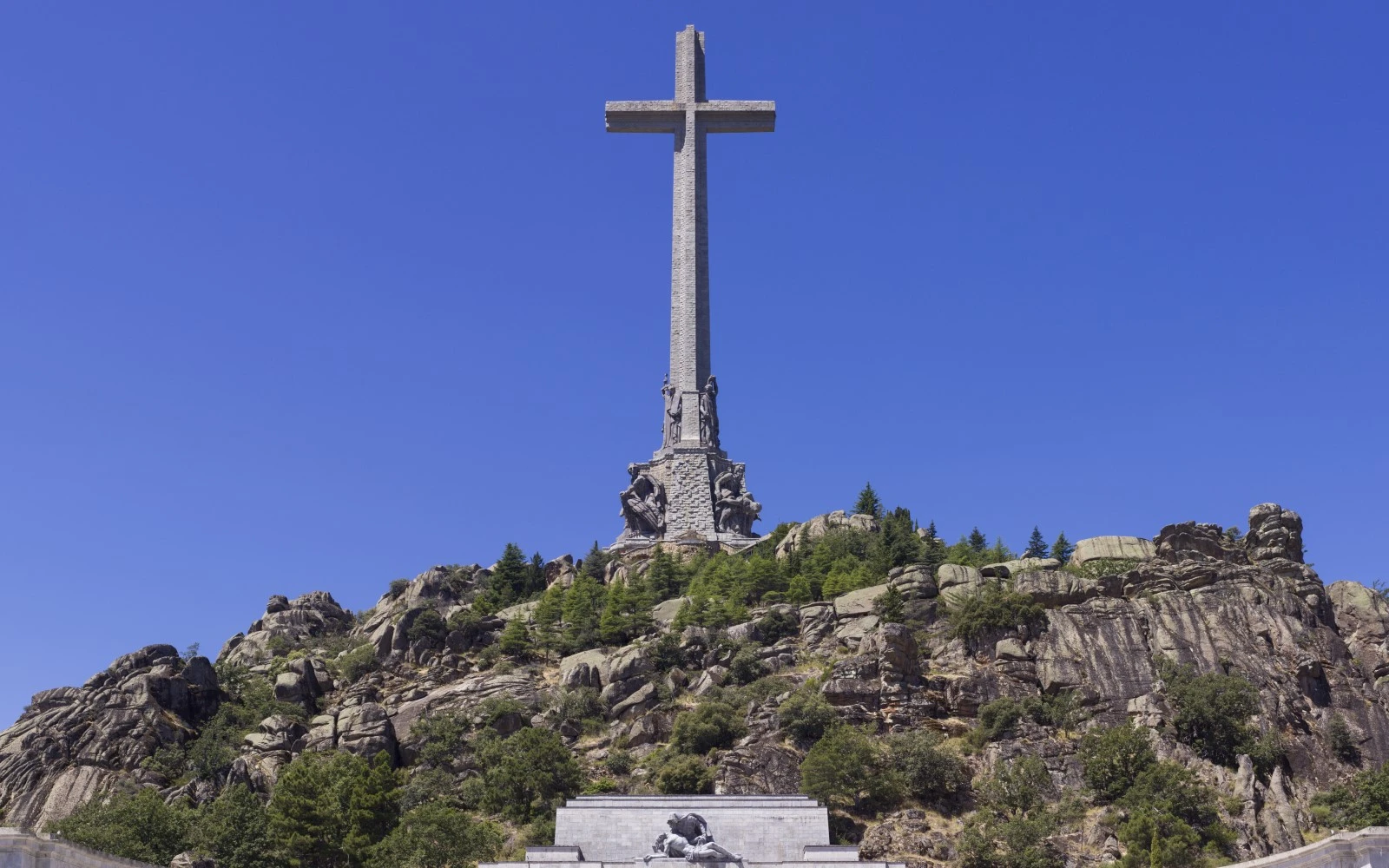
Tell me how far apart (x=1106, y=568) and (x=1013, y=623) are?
937cm

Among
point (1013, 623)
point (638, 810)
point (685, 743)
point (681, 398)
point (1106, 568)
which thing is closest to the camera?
point (638, 810)

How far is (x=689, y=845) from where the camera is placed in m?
70.2

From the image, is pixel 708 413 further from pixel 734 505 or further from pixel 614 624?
pixel 614 624

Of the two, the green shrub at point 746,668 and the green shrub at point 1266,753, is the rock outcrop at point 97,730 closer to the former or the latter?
the green shrub at point 746,668

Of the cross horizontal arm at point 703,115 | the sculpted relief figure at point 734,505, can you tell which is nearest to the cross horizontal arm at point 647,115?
the cross horizontal arm at point 703,115

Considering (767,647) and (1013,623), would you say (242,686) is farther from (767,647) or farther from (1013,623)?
(1013,623)

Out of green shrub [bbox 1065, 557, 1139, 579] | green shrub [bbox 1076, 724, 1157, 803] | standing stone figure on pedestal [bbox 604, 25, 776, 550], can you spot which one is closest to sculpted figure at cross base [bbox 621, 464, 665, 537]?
standing stone figure on pedestal [bbox 604, 25, 776, 550]

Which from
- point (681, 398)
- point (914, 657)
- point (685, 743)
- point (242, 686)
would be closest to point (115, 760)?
point (242, 686)

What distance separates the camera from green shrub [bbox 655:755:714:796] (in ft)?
273

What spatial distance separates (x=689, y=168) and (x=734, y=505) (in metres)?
24.6

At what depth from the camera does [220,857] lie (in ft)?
254

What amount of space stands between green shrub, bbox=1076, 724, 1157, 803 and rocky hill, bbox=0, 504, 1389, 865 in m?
0.29

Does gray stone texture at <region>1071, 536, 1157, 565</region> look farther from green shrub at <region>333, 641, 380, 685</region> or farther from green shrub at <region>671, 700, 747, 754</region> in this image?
green shrub at <region>333, 641, 380, 685</region>

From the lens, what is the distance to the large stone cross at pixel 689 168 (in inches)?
4998
